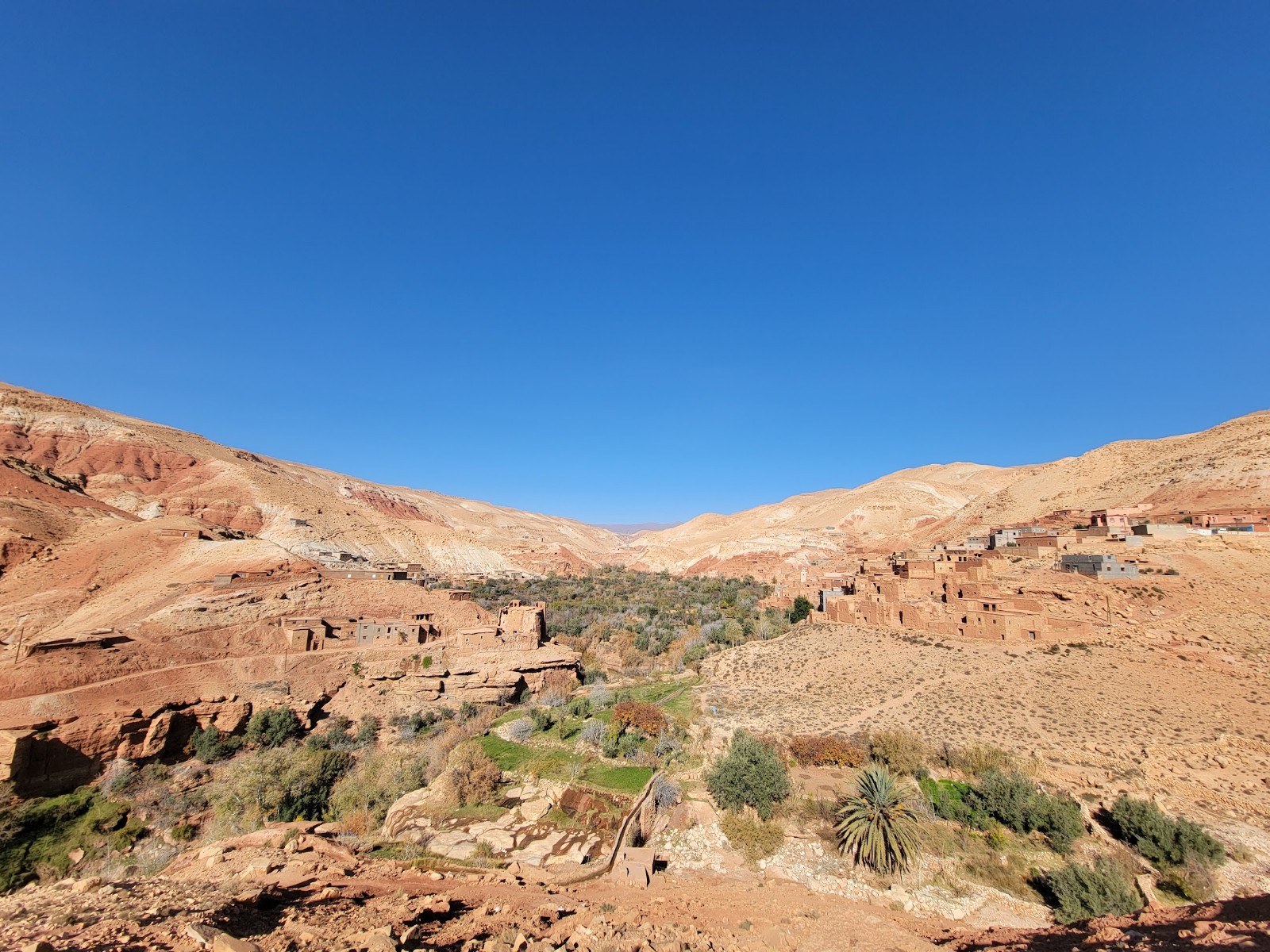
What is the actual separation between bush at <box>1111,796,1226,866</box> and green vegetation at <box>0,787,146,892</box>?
2300 cm

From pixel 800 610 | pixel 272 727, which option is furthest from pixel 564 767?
pixel 800 610

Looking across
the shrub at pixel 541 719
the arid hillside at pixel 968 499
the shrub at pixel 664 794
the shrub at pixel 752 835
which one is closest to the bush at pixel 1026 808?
the shrub at pixel 752 835

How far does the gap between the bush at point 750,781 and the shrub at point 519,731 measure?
715 cm

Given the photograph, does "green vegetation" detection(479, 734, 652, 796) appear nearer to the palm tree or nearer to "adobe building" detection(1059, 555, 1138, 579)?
the palm tree

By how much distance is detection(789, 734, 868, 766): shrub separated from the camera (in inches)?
635

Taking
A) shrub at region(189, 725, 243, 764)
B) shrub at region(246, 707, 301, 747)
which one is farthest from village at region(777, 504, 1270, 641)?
shrub at region(189, 725, 243, 764)

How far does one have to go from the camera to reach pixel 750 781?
14.0 m

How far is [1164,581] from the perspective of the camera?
73.7 ft

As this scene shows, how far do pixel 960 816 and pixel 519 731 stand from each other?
13.6 meters

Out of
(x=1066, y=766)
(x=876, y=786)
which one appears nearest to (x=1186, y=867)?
(x=1066, y=766)

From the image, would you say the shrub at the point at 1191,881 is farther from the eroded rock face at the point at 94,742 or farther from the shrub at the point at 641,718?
the eroded rock face at the point at 94,742

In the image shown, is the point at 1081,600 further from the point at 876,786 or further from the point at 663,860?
the point at 663,860

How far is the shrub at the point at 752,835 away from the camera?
40.3ft

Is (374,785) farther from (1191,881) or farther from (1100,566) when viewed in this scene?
(1100,566)
